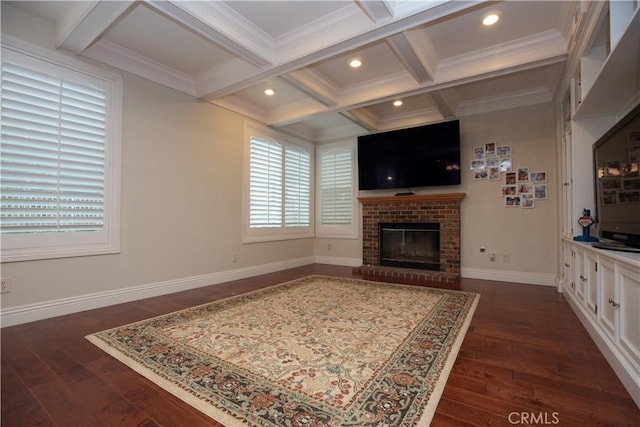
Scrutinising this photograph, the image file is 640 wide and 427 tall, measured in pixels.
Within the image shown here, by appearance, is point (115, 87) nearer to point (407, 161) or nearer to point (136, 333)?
point (136, 333)

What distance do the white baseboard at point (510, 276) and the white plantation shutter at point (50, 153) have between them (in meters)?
4.82

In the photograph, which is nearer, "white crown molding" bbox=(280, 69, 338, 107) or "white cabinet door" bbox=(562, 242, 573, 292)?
"white cabinet door" bbox=(562, 242, 573, 292)

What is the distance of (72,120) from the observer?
283 cm

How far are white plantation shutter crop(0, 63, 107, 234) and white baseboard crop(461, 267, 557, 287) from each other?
15.8 feet

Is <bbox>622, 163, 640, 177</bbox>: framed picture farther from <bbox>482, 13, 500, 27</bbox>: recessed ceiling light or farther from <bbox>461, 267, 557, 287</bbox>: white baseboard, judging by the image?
<bbox>461, 267, 557, 287</bbox>: white baseboard

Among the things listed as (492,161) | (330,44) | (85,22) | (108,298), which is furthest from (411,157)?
(108,298)

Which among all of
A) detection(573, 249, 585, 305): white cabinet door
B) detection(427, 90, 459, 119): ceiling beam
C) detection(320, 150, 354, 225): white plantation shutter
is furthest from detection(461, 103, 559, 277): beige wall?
detection(320, 150, 354, 225): white plantation shutter

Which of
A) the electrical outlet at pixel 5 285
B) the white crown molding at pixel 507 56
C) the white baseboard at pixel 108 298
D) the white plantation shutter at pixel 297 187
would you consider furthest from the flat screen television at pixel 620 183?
the electrical outlet at pixel 5 285

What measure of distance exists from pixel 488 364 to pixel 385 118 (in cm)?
432

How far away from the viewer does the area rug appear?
141cm

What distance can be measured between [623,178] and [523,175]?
2.39 metres

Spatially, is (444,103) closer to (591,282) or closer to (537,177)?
(537,177)

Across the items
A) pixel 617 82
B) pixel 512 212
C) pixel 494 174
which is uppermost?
pixel 617 82

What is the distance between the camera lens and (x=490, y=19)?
2629 millimetres
